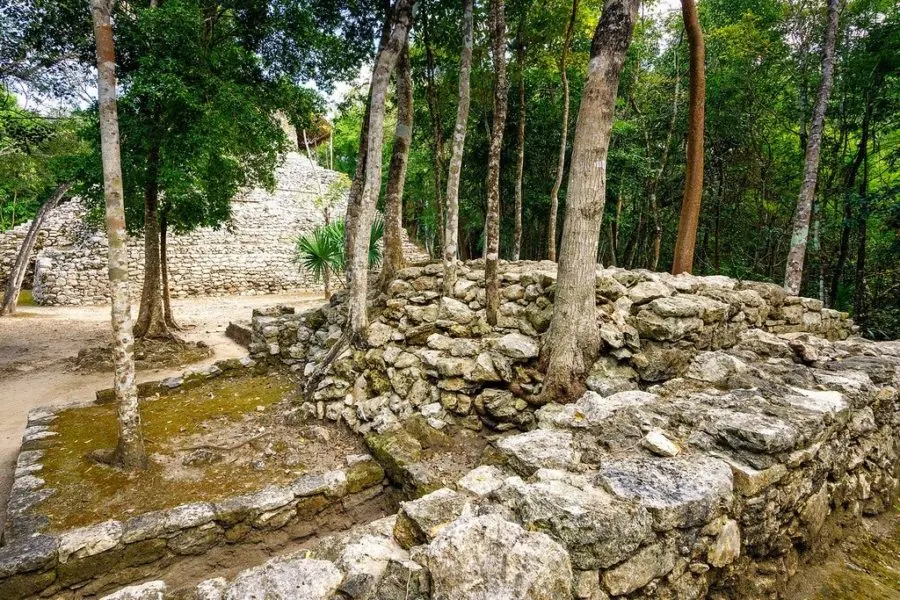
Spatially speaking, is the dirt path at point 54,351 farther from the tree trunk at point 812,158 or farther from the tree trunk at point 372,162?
the tree trunk at point 812,158

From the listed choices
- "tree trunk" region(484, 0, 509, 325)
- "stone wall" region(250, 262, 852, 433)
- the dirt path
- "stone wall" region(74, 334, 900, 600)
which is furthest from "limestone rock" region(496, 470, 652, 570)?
the dirt path

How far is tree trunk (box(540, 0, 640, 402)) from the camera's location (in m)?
3.53

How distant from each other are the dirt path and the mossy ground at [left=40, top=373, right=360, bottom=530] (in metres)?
0.55

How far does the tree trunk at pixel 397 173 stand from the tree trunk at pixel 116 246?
319 cm

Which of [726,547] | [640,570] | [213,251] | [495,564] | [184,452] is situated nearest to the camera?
[495,564]

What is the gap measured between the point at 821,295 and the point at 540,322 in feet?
26.7

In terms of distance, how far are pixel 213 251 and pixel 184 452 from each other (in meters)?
14.3

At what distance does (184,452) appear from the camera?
418 centimetres

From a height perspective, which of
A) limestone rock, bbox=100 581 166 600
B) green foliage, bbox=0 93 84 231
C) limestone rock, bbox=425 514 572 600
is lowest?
limestone rock, bbox=100 581 166 600

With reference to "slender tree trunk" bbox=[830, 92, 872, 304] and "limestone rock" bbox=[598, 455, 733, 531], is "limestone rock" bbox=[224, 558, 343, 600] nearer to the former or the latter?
"limestone rock" bbox=[598, 455, 733, 531]

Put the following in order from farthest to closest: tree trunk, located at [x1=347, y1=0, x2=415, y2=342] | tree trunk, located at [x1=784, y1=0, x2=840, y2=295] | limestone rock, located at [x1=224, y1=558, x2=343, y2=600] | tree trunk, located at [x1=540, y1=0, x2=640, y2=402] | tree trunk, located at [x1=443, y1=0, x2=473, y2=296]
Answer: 1. tree trunk, located at [x1=784, y1=0, x2=840, y2=295]
2. tree trunk, located at [x1=443, y1=0, x2=473, y2=296]
3. tree trunk, located at [x1=347, y1=0, x2=415, y2=342]
4. tree trunk, located at [x1=540, y1=0, x2=640, y2=402]
5. limestone rock, located at [x1=224, y1=558, x2=343, y2=600]

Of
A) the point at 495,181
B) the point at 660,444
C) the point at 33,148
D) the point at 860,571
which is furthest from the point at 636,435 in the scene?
the point at 33,148

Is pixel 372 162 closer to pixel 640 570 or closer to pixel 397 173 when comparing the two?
pixel 397 173

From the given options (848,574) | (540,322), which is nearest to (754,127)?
(540,322)
